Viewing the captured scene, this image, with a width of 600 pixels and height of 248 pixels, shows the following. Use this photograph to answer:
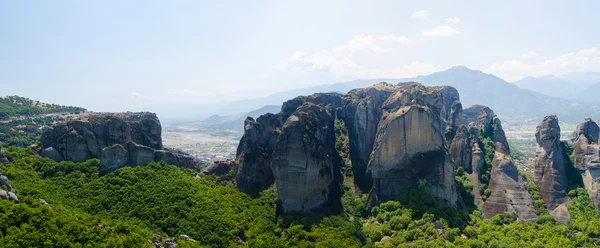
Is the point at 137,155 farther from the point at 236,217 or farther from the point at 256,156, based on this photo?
the point at 236,217

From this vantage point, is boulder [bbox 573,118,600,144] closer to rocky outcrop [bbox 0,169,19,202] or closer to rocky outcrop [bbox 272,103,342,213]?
rocky outcrop [bbox 272,103,342,213]

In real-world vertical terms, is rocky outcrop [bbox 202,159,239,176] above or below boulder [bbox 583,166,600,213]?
above

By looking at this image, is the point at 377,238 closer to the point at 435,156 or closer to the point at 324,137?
the point at 435,156

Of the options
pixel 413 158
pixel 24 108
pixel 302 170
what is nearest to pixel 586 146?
pixel 413 158

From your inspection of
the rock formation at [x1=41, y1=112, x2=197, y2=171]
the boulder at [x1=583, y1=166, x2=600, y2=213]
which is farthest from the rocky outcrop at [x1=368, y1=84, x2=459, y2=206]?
the rock formation at [x1=41, y1=112, x2=197, y2=171]

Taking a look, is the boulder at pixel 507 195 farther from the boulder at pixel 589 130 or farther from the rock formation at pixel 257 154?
the rock formation at pixel 257 154

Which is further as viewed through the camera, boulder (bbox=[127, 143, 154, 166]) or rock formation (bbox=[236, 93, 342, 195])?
rock formation (bbox=[236, 93, 342, 195])

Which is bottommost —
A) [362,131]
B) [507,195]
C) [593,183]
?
[507,195]
